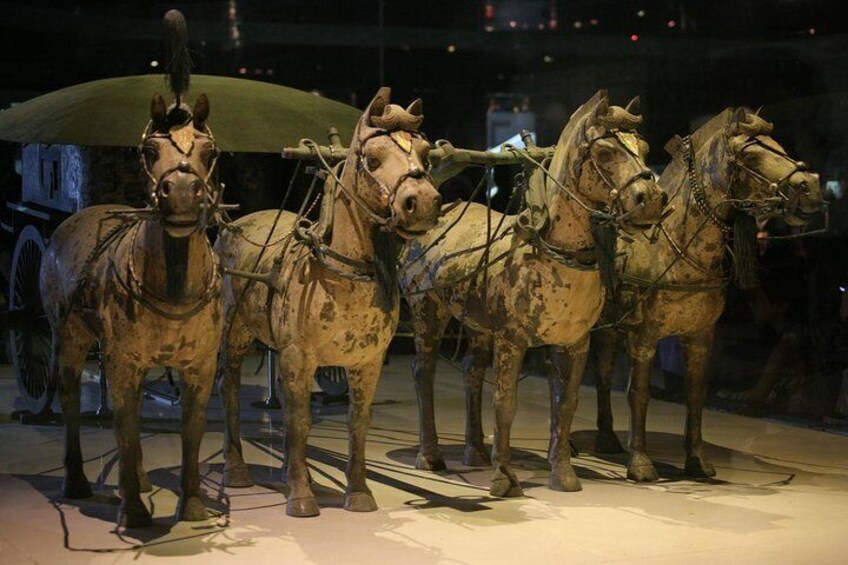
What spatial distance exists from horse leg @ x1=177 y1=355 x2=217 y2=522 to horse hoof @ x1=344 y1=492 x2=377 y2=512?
782 millimetres

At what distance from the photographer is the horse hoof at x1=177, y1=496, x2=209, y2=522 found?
6566 mm

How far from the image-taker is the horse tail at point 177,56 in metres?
6.13

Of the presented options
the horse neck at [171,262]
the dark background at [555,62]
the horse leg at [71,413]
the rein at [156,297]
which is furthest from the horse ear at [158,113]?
the dark background at [555,62]

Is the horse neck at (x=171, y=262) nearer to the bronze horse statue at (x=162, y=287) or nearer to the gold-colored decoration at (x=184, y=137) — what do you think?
the bronze horse statue at (x=162, y=287)

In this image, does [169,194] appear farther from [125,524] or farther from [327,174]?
[125,524]

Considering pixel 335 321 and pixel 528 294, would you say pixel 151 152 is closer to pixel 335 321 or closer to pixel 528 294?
pixel 335 321

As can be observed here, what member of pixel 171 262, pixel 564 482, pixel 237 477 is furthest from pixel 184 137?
pixel 564 482

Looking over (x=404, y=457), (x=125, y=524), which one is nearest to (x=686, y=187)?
(x=404, y=457)

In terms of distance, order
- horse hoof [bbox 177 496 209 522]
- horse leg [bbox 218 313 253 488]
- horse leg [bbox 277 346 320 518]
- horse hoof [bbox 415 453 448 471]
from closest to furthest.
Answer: horse hoof [bbox 177 496 209 522] < horse leg [bbox 277 346 320 518] < horse leg [bbox 218 313 253 488] < horse hoof [bbox 415 453 448 471]

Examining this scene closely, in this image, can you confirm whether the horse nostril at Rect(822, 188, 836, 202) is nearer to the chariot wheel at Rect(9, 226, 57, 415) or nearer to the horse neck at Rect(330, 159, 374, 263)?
the horse neck at Rect(330, 159, 374, 263)

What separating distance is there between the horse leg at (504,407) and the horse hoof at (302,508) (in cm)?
112

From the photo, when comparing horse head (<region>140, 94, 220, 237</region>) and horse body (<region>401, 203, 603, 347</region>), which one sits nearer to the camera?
horse head (<region>140, 94, 220, 237</region>)

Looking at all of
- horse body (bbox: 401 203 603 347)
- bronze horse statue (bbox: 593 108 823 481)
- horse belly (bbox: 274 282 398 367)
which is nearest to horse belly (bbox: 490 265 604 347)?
horse body (bbox: 401 203 603 347)

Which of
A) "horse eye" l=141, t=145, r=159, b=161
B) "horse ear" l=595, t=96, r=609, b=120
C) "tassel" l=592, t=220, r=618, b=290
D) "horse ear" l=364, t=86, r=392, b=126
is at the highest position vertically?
"horse ear" l=595, t=96, r=609, b=120
